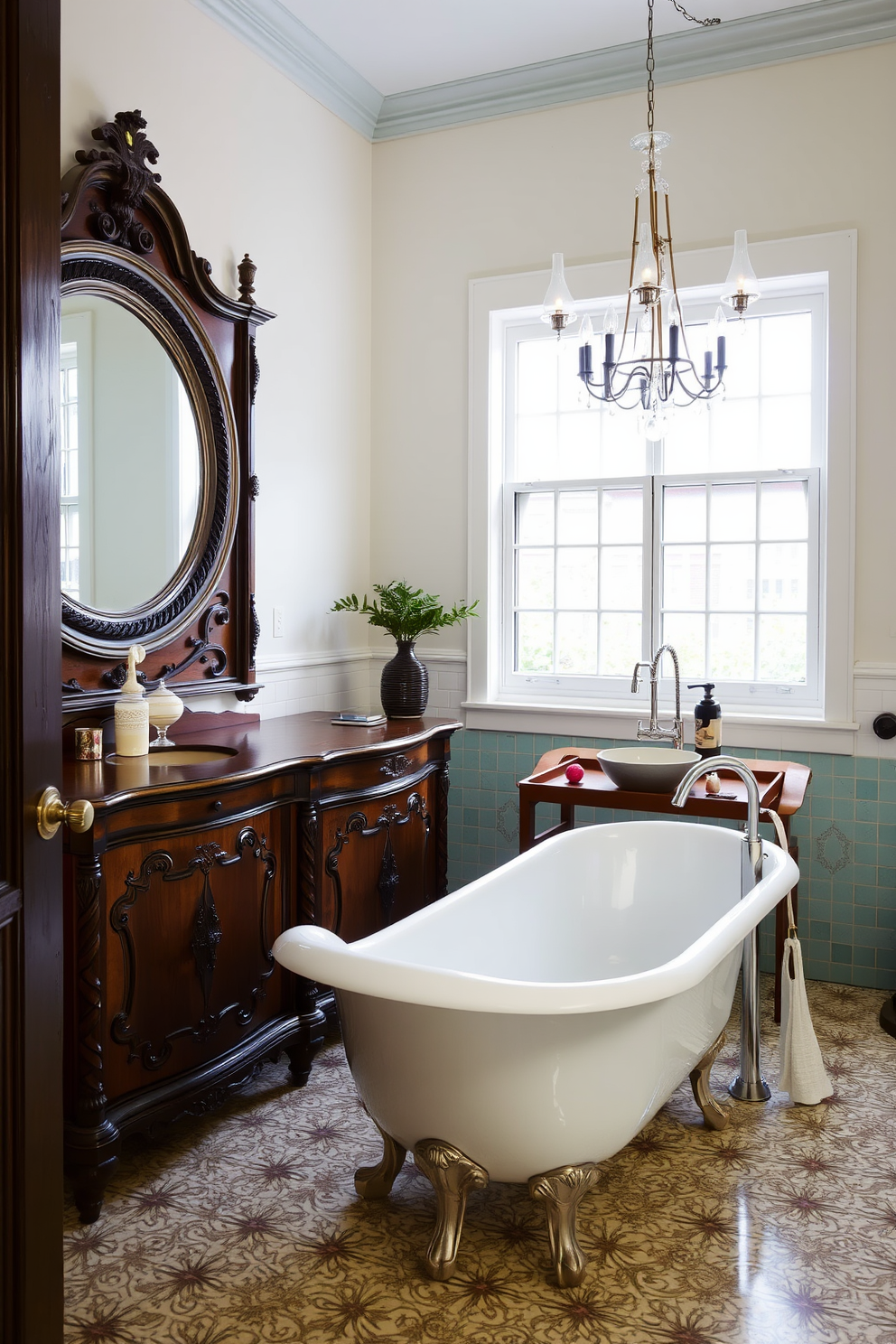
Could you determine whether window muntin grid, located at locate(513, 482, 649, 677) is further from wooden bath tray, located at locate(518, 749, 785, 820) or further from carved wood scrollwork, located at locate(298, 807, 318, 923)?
carved wood scrollwork, located at locate(298, 807, 318, 923)

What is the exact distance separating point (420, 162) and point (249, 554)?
79.7 inches

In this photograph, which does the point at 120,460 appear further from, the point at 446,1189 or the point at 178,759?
the point at 446,1189

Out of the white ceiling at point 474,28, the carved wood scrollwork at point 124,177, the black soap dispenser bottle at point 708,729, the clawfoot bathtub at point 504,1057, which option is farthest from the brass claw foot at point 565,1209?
the white ceiling at point 474,28

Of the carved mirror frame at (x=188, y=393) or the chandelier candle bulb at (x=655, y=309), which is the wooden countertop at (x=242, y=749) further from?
the chandelier candle bulb at (x=655, y=309)

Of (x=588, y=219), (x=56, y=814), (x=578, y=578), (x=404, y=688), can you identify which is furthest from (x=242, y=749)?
(x=588, y=219)

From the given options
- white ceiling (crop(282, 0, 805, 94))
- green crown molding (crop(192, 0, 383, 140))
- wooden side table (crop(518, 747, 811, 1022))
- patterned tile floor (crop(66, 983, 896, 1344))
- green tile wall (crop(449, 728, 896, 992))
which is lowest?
patterned tile floor (crop(66, 983, 896, 1344))

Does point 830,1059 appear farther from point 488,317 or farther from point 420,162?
point 420,162

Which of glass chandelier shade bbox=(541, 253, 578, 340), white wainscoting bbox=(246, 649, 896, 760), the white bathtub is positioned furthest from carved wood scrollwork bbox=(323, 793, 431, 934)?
glass chandelier shade bbox=(541, 253, 578, 340)

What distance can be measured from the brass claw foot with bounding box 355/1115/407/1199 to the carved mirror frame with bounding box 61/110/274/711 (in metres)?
1.36

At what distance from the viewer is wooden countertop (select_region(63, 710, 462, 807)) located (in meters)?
2.36

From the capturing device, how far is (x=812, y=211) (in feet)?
12.2

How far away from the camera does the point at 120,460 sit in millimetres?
2945

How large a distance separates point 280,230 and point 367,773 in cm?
206

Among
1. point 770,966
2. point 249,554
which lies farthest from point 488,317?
point 770,966
